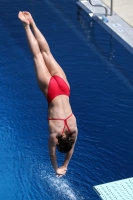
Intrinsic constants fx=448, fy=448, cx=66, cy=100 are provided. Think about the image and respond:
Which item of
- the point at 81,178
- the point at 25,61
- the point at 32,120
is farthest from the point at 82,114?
the point at 25,61

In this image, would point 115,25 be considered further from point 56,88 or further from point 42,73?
point 56,88

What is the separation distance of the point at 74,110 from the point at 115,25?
15.6 ft

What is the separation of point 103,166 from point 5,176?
6.68 ft

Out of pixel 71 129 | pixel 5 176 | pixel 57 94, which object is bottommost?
pixel 5 176

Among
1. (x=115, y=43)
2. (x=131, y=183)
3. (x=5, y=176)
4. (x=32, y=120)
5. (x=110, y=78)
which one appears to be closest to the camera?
(x=131, y=183)

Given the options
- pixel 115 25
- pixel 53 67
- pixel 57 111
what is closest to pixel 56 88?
pixel 57 111

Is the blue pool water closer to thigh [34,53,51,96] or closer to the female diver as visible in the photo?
the female diver

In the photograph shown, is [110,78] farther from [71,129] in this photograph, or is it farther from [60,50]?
[71,129]

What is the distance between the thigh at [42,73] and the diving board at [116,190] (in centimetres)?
279

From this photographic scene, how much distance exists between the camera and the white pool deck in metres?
13.6

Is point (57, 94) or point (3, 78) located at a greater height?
point (57, 94)

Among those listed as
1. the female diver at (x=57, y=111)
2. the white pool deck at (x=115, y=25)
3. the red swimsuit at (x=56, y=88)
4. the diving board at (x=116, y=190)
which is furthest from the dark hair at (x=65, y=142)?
the white pool deck at (x=115, y=25)

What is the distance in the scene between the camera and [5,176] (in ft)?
30.2

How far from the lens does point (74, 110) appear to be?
425 inches
